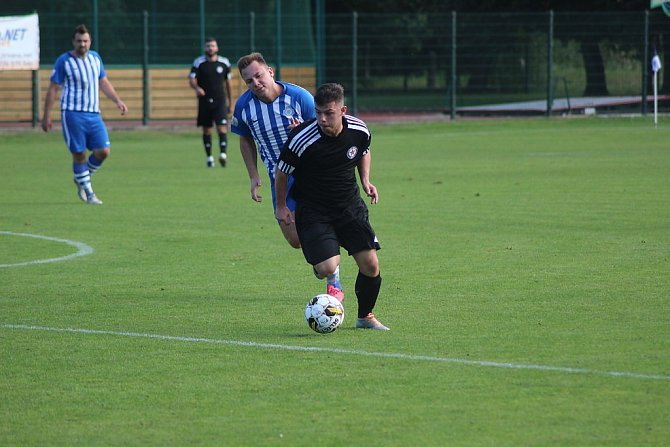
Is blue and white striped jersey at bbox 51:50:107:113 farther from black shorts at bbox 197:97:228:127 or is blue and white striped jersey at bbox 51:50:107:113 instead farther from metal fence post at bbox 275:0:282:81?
metal fence post at bbox 275:0:282:81

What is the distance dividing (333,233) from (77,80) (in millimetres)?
8938

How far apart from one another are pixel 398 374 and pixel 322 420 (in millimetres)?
980

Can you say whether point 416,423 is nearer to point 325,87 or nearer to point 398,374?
point 398,374

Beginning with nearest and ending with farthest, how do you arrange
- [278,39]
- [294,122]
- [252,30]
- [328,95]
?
[328,95] < [294,122] < [252,30] < [278,39]

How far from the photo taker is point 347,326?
847cm

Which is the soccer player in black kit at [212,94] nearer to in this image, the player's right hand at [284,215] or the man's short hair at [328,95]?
the player's right hand at [284,215]

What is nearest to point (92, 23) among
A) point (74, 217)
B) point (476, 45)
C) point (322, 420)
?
point (476, 45)

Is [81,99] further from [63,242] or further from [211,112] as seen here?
[211,112]

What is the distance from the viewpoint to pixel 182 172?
2169 cm

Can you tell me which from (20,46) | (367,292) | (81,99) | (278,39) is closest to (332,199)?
(367,292)

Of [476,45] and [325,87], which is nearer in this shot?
[325,87]

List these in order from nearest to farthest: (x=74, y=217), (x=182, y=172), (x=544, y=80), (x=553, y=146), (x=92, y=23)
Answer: (x=74, y=217) → (x=182, y=172) → (x=553, y=146) → (x=92, y=23) → (x=544, y=80)

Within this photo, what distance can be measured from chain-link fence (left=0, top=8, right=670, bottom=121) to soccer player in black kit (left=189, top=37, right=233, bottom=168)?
10.6 meters

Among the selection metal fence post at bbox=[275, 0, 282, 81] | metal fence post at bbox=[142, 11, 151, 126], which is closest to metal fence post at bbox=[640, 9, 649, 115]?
metal fence post at bbox=[275, 0, 282, 81]
